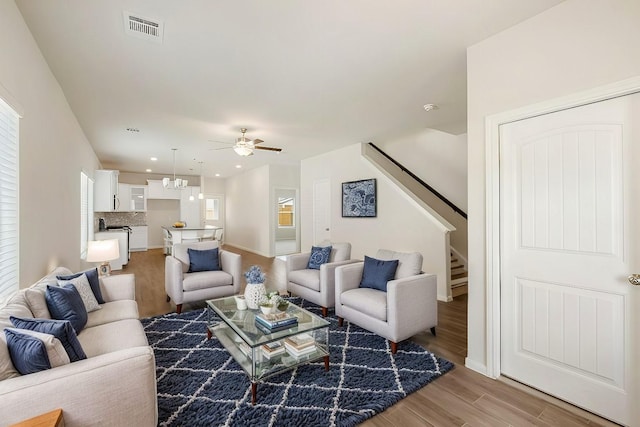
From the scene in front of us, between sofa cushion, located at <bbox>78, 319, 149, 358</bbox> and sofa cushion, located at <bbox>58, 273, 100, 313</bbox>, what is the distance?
35cm

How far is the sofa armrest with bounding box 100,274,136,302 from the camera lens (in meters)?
2.93

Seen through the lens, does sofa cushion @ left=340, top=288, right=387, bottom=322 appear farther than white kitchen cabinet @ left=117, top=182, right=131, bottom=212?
No

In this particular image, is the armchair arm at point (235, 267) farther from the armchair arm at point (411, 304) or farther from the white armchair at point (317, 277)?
the armchair arm at point (411, 304)

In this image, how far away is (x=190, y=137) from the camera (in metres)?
5.32

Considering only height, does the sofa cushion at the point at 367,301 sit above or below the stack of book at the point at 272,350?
above

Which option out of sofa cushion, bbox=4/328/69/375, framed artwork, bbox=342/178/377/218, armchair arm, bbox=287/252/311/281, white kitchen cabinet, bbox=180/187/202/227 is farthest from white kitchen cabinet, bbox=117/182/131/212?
sofa cushion, bbox=4/328/69/375

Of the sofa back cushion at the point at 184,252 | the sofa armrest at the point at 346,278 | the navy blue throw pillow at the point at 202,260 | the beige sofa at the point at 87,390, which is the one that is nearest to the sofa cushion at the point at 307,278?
the sofa armrest at the point at 346,278

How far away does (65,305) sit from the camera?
82.1 inches

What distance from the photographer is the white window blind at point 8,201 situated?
6.16 ft

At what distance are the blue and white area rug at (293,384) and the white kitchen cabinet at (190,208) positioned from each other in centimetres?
762

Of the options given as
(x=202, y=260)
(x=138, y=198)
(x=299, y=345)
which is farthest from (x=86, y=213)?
(x=299, y=345)

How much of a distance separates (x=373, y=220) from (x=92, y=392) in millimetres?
4814

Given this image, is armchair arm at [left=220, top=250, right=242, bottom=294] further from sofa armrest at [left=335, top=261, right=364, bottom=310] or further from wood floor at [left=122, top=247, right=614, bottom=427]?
wood floor at [left=122, top=247, right=614, bottom=427]

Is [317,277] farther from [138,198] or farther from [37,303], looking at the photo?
[138,198]
